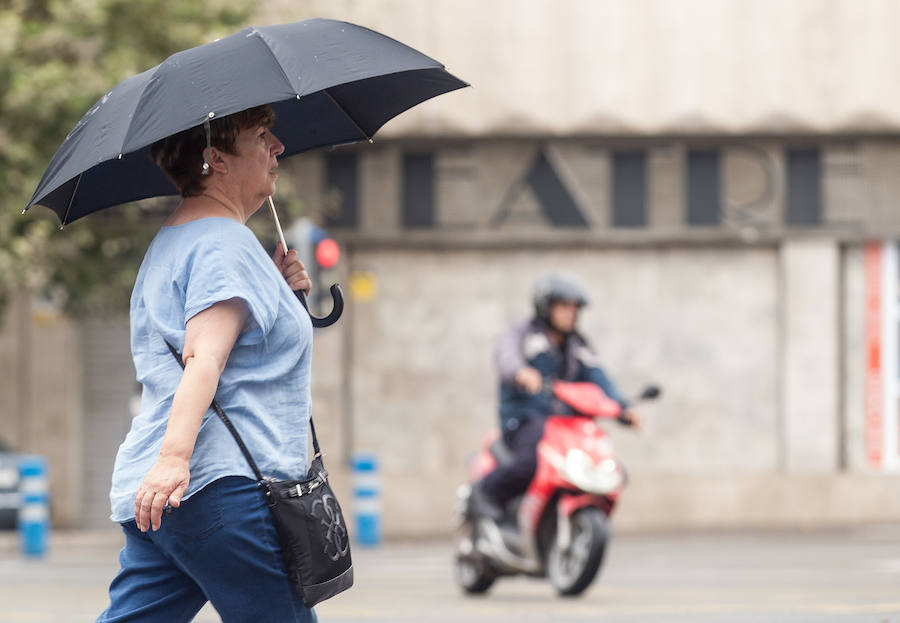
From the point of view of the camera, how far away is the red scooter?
9.66 metres

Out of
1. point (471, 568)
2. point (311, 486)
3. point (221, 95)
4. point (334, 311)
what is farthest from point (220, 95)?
point (471, 568)

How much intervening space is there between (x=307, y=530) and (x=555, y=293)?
6151mm

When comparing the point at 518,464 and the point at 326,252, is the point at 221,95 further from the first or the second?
the point at 326,252

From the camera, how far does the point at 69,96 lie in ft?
56.9

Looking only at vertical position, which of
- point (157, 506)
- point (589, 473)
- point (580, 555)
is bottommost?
point (580, 555)

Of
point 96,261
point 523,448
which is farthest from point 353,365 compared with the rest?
point 523,448

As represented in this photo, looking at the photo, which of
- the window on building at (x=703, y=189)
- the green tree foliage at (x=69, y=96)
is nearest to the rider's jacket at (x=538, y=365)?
the green tree foliage at (x=69, y=96)

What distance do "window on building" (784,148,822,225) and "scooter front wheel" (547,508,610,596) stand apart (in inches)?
456

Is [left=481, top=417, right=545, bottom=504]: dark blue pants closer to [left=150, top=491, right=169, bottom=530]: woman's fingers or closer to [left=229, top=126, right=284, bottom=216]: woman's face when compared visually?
[left=229, top=126, right=284, bottom=216]: woman's face

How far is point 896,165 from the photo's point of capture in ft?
67.8

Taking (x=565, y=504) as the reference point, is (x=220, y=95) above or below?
above

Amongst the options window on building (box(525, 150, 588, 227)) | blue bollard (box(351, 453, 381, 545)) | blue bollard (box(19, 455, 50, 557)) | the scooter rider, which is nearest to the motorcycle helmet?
the scooter rider

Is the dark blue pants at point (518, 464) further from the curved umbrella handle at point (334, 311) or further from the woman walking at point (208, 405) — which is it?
the woman walking at point (208, 405)

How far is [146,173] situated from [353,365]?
1644cm
